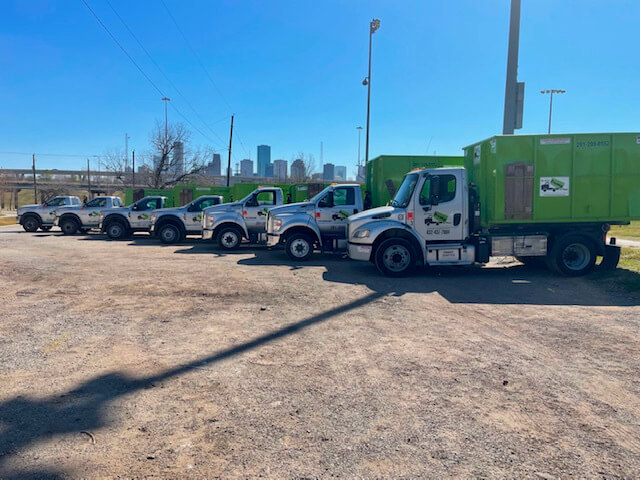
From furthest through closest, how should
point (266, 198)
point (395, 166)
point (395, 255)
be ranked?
point (266, 198)
point (395, 166)
point (395, 255)

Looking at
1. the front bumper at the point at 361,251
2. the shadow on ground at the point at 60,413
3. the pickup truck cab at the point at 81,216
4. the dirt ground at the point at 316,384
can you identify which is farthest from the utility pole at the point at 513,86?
the pickup truck cab at the point at 81,216

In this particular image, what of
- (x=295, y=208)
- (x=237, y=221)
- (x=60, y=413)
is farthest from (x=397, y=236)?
(x=60, y=413)

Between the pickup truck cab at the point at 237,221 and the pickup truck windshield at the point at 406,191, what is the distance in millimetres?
6023

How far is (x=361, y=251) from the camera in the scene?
1006cm

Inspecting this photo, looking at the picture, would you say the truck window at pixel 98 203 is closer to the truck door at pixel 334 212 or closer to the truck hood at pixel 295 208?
the truck hood at pixel 295 208

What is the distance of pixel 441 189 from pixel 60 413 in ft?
27.8

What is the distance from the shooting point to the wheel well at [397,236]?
32.6 ft

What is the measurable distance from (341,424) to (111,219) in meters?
19.3

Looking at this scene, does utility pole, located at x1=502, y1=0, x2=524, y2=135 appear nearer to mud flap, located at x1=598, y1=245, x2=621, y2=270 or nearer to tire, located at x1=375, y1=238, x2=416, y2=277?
mud flap, located at x1=598, y1=245, x2=621, y2=270

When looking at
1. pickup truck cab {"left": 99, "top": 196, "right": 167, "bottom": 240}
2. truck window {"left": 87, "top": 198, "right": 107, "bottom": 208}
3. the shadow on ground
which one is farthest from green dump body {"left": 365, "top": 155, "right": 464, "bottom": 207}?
truck window {"left": 87, "top": 198, "right": 107, "bottom": 208}

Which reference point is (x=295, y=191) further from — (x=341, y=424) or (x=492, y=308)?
(x=341, y=424)

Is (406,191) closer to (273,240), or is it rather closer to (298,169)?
(273,240)

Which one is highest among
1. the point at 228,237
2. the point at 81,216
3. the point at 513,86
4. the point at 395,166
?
the point at 513,86

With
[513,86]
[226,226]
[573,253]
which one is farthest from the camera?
[226,226]
